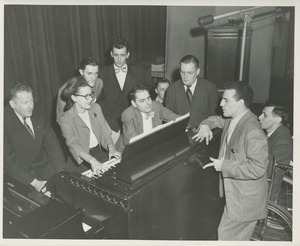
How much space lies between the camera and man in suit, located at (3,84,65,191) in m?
2.34

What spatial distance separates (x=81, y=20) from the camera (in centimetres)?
437

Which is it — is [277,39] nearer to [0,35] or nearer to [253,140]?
[253,140]

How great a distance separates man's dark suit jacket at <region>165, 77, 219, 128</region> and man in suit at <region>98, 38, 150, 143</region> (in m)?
0.55

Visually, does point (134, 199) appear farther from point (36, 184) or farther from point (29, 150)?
point (29, 150)

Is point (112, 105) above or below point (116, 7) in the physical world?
below

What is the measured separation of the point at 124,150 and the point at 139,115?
1.22 meters

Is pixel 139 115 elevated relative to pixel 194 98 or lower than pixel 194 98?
lower

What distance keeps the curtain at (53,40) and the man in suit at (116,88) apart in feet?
2.45

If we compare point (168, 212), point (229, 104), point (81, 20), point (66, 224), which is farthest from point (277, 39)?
point (66, 224)

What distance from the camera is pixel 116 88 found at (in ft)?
12.1

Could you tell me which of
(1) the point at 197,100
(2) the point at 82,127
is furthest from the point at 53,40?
(1) the point at 197,100

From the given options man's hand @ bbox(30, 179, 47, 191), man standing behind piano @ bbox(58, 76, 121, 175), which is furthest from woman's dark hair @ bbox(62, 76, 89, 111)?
man's hand @ bbox(30, 179, 47, 191)

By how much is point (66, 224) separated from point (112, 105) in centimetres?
226

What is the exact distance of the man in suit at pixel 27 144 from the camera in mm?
2340
